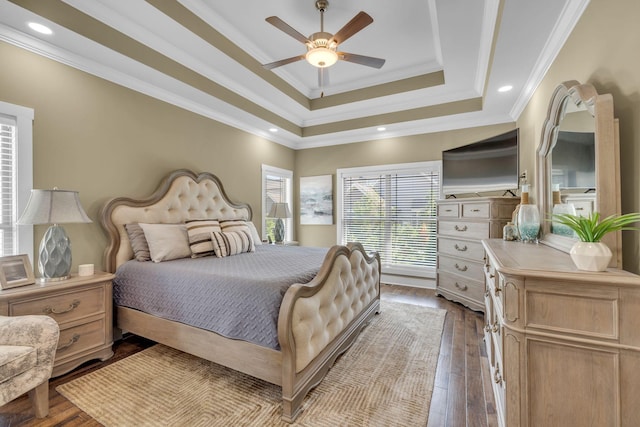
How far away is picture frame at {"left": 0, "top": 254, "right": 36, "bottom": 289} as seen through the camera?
1.88 meters

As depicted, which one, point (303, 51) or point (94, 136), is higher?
point (303, 51)

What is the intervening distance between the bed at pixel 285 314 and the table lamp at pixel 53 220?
19.5 inches

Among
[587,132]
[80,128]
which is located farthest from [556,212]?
[80,128]

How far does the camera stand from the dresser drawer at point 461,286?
329 cm

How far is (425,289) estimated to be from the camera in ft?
14.4

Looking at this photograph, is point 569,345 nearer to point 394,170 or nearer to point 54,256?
point 54,256

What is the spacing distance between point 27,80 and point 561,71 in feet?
13.7

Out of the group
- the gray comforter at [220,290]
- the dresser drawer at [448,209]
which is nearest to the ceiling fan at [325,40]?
the gray comforter at [220,290]

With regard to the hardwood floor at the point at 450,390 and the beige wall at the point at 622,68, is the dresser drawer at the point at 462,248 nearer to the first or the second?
the hardwood floor at the point at 450,390

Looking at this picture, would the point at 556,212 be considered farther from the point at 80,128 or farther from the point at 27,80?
the point at 27,80

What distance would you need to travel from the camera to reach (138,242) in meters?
2.71

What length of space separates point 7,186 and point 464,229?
4511 mm

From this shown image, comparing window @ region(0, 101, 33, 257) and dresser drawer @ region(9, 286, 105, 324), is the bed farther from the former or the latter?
window @ region(0, 101, 33, 257)

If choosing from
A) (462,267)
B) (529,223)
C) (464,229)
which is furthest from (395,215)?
(529,223)
